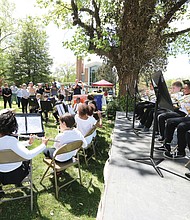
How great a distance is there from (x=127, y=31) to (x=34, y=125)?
7893 mm

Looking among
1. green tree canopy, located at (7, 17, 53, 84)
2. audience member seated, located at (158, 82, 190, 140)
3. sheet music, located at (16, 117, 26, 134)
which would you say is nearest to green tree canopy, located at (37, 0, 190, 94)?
audience member seated, located at (158, 82, 190, 140)

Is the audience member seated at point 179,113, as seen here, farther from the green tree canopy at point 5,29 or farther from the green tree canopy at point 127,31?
the green tree canopy at point 5,29

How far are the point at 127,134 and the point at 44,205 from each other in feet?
9.80

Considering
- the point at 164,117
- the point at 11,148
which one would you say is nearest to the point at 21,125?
the point at 11,148

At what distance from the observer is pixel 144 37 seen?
1007 cm

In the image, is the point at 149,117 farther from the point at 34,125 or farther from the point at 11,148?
the point at 11,148

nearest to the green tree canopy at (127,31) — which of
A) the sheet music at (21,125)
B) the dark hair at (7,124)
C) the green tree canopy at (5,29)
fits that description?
the sheet music at (21,125)

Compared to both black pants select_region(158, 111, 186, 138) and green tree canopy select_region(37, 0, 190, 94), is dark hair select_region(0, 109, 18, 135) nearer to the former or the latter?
black pants select_region(158, 111, 186, 138)

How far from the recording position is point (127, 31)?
10.1 metres

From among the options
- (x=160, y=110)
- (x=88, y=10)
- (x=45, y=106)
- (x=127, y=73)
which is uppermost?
(x=88, y=10)

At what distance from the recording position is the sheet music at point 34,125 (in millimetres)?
4168

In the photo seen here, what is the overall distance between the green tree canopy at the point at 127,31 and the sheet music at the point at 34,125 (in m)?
6.22

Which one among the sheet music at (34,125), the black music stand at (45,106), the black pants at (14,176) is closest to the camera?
the black pants at (14,176)

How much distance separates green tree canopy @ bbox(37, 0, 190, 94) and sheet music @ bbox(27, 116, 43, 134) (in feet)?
20.4
